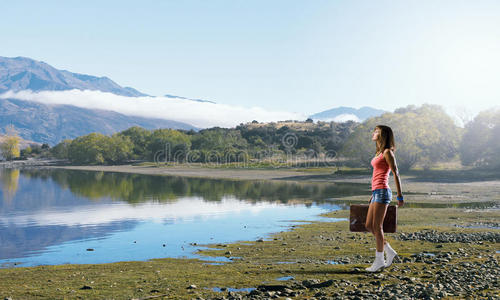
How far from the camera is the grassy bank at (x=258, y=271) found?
11.7 metres

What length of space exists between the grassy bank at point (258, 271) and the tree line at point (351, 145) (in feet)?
224

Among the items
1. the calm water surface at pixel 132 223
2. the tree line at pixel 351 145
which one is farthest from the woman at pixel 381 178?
the tree line at pixel 351 145

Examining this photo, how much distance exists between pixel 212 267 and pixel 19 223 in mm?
23025

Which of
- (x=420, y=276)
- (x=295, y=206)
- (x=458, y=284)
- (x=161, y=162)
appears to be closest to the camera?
(x=458, y=284)

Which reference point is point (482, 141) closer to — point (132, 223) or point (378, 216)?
point (132, 223)

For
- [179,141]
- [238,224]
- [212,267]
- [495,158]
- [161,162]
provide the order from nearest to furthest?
→ [212,267]
[238,224]
[495,158]
[161,162]
[179,141]

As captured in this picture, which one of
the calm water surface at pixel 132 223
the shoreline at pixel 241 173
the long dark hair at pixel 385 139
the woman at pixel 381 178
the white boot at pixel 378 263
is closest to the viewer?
the woman at pixel 381 178

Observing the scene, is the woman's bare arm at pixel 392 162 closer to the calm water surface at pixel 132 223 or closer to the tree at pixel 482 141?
the calm water surface at pixel 132 223

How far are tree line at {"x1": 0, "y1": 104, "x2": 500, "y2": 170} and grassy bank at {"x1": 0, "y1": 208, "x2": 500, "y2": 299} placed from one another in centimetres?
6814

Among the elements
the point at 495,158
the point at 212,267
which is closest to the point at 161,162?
the point at 495,158

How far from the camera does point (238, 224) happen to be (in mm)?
30062

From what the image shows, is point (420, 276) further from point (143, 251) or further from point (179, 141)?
point (179, 141)

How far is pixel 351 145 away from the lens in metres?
90.2

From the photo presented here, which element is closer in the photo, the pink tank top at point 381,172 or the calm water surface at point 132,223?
the pink tank top at point 381,172
